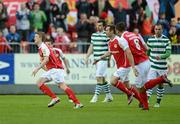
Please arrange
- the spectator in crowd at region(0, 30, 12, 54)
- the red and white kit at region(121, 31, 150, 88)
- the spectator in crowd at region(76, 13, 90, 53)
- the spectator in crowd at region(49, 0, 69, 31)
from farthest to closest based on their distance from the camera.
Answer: the spectator in crowd at region(49, 0, 69, 31) → the spectator in crowd at region(76, 13, 90, 53) → the spectator in crowd at region(0, 30, 12, 54) → the red and white kit at region(121, 31, 150, 88)

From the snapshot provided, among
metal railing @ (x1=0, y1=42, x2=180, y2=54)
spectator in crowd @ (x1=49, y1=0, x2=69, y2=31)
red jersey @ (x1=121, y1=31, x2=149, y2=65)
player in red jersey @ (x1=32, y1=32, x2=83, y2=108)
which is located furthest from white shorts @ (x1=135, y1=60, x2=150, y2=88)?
spectator in crowd @ (x1=49, y1=0, x2=69, y2=31)

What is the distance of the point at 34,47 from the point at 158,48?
24.6ft

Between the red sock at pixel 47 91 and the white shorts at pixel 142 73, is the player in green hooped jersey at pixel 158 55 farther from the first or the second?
the red sock at pixel 47 91

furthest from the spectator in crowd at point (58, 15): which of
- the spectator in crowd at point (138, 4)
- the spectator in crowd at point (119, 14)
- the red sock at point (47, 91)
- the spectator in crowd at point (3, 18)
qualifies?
the red sock at point (47, 91)

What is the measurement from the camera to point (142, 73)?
19125 mm

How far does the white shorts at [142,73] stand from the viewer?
62.2ft

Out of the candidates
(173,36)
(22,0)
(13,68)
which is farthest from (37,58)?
(173,36)

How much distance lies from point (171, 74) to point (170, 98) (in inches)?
117

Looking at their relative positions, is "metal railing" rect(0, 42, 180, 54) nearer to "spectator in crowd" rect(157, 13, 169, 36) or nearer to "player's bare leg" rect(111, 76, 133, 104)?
"spectator in crowd" rect(157, 13, 169, 36)

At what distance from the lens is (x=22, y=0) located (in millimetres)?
29562

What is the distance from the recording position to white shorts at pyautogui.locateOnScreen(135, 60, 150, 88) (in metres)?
19.0

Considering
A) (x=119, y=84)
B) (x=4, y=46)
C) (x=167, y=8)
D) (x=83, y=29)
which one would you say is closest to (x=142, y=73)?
(x=119, y=84)

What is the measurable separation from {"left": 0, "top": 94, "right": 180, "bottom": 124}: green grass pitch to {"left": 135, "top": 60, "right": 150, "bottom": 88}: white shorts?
2.33 ft

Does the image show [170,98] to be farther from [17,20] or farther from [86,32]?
[17,20]
